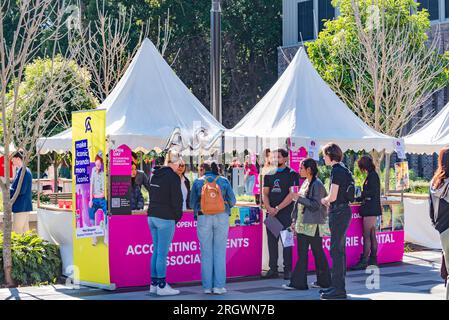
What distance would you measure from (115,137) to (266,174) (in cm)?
239

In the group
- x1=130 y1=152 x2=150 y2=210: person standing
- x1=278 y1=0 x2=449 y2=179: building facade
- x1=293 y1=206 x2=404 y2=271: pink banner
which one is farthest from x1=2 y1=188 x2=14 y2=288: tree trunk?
x1=278 y1=0 x2=449 y2=179: building facade

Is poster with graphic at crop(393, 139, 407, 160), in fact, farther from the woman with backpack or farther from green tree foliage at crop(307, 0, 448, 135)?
green tree foliage at crop(307, 0, 448, 135)

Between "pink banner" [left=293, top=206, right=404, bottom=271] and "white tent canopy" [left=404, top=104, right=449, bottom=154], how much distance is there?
3.48 m

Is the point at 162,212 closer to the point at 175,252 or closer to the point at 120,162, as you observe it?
the point at 120,162

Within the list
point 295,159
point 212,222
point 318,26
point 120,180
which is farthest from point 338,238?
point 318,26

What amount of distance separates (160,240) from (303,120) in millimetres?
4260

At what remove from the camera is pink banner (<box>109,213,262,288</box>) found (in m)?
12.1

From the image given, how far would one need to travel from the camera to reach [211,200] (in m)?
11.5

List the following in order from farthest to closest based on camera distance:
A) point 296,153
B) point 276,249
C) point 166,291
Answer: point 296,153
point 276,249
point 166,291

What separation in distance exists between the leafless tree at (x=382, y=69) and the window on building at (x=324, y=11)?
17951 millimetres

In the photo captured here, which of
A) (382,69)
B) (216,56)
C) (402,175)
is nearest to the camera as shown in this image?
(402,175)

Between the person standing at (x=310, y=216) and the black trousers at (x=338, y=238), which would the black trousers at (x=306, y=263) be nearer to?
the person standing at (x=310, y=216)

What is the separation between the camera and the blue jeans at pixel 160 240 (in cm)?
1141
